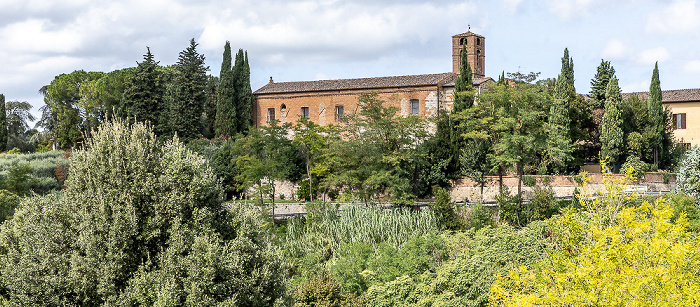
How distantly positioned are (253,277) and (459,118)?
25.4 meters

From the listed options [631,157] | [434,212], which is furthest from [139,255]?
[631,157]

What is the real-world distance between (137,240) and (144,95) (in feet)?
112

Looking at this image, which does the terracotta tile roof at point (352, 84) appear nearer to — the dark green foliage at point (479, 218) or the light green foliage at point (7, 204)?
the dark green foliage at point (479, 218)

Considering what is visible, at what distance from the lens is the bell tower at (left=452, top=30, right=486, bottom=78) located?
4931 centimetres

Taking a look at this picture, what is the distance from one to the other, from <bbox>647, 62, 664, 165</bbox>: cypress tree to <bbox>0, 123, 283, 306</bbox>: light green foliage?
32.7 m

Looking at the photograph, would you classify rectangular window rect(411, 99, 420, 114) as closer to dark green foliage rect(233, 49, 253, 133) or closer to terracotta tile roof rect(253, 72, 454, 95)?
terracotta tile roof rect(253, 72, 454, 95)

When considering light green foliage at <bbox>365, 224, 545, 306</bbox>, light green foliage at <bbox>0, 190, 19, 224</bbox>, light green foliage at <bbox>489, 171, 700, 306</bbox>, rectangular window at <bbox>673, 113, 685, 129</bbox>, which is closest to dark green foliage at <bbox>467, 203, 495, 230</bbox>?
light green foliage at <bbox>365, 224, 545, 306</bbox>

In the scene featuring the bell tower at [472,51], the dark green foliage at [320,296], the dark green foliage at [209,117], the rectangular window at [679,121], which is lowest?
the dark green foliage at [320,296]

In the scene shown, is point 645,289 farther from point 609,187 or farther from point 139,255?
point 139,255

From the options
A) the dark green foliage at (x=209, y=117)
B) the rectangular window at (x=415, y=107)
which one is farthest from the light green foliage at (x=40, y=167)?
the rectangular window at (x=415, y=107)

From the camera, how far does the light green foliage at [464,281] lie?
16312mm

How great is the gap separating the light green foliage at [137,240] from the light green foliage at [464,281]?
559 cm

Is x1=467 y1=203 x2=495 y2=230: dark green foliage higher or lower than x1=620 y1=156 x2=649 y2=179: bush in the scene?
lower

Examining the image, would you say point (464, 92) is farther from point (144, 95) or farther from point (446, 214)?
point (144, 95)
